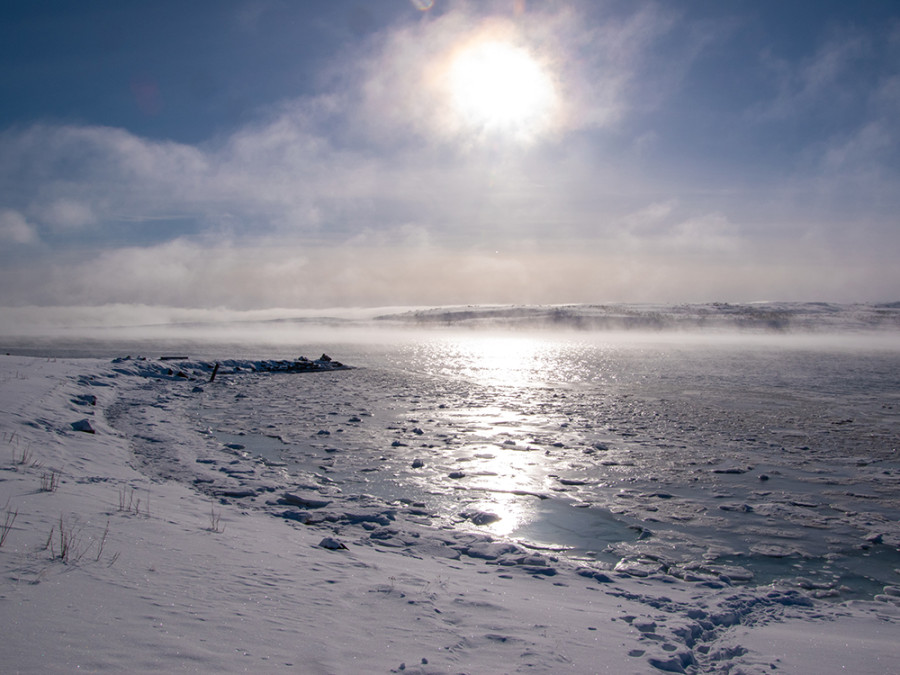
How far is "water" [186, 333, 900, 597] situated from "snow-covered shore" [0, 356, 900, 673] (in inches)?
33.4

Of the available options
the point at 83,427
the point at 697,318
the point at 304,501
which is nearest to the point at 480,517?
the point at 304,501

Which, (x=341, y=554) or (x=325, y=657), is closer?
(x=325, y=657)

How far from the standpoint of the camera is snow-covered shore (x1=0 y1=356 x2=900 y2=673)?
10.8ft

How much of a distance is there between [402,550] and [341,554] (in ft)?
2.41

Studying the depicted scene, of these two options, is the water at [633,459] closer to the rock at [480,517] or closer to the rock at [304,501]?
the rock at [480,517]

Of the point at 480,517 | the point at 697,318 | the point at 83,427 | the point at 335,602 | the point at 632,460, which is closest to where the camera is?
the point at 335,602

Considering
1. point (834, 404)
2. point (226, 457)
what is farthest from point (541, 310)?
point (226, 457)

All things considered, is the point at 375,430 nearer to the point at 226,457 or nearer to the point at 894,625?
the point at 226,457

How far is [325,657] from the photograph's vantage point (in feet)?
10.9

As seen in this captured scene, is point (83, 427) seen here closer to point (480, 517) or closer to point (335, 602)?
point (480, 517)

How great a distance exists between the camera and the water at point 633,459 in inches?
249

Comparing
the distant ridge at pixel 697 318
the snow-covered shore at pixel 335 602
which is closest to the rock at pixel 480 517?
the snow-covered shore at pixel 335 602

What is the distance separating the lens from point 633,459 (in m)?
10.0

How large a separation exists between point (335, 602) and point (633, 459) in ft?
23.6
